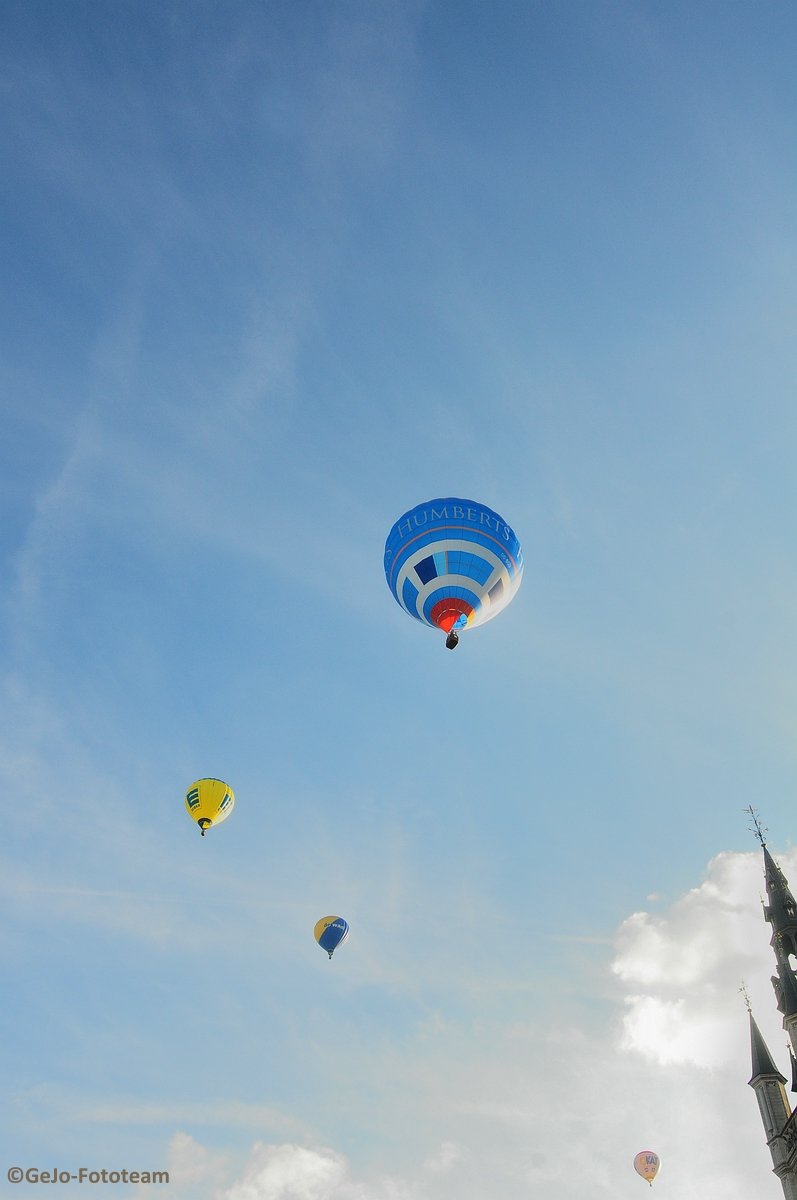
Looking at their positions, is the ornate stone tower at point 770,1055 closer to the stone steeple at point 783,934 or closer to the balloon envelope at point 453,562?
the stone steeple at point 783,934

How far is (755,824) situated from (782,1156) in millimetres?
22811

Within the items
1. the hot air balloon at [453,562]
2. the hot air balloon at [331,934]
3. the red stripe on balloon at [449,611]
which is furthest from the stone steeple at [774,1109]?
the red stripe on balloon at [449,611]

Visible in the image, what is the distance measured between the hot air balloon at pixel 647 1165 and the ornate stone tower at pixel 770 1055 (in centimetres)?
710

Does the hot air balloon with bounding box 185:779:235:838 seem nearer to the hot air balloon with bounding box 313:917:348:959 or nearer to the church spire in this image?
the hot air balloon with bounding box 313:917:348:959

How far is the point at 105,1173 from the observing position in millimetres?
36469

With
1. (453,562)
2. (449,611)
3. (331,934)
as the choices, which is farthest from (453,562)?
(331,934)

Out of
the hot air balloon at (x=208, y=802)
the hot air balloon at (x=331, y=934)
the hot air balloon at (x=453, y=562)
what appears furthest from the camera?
the hot air balloon at (x=331, y=934)

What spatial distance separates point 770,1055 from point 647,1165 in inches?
420

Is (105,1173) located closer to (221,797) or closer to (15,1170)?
(15,1170)

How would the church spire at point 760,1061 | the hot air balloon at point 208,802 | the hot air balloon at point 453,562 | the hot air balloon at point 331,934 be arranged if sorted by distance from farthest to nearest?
the church spire at point 760,1061 → the hot air balloon at point 331,934 → the hot air balloon at point 208,802 → the hot air balloon at point 453,562

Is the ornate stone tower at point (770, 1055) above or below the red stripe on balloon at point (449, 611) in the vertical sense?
below

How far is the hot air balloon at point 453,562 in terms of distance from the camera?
32.6m

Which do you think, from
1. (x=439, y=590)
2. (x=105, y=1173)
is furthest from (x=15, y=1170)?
(x=439, y=590)

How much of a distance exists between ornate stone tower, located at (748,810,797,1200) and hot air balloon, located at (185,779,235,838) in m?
38.9
